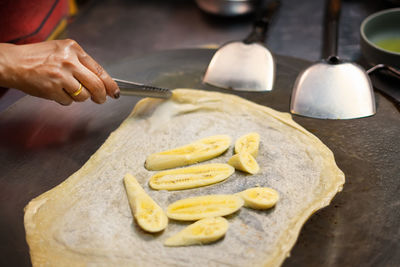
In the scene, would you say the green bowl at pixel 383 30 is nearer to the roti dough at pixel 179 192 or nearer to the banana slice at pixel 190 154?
the roti dough at pixel 179 192

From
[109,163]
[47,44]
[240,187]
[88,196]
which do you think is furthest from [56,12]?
[240,187]

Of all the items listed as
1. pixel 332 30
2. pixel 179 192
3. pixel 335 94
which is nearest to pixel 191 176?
pixel 179 192

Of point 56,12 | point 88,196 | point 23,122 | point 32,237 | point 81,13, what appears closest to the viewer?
point 32,237

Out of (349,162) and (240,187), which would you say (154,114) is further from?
(349,162)

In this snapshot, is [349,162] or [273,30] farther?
[273,30]

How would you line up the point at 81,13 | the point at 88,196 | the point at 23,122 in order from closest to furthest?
the point at 88,196 → the point at 23,122 → the point at 81,13

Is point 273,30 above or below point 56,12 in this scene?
below

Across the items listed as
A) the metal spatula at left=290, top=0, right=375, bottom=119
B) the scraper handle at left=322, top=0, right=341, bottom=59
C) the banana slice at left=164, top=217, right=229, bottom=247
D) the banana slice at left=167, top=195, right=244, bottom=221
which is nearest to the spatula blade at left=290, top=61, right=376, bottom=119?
the metal spatula at left=290, top=0, right=375, bottom=119

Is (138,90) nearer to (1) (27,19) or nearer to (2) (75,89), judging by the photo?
(2) (75,89)
